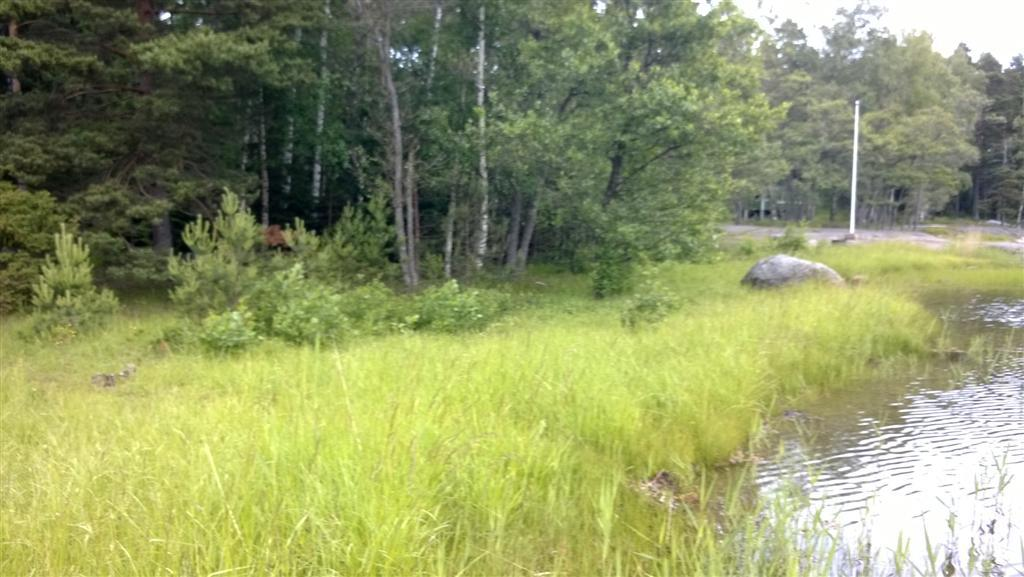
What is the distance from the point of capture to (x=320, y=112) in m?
20.2

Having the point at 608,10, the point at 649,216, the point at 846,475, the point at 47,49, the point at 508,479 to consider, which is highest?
the point at 608,10

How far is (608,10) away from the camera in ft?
62.1

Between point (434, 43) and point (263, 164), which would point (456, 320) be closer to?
point (434, 43)

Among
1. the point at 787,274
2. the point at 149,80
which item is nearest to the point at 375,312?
the point at 149,80

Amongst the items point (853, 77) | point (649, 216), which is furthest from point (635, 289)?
point (853, 77)

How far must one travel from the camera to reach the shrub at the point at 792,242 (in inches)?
1029

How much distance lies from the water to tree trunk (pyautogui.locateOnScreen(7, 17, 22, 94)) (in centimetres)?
1470

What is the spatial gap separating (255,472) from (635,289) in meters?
13.8

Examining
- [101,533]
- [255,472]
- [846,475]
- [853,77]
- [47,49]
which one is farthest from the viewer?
[853,77]

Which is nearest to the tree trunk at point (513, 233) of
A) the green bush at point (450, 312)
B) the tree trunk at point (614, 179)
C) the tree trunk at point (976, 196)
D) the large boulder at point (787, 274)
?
the tree trunk at point (614, 179)

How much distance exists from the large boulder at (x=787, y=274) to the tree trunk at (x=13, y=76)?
14791mm

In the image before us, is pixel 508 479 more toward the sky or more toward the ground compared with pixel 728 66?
more toward the ground

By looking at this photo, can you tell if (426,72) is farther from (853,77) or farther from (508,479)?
(853,77)

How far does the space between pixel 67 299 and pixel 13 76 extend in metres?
6.10
